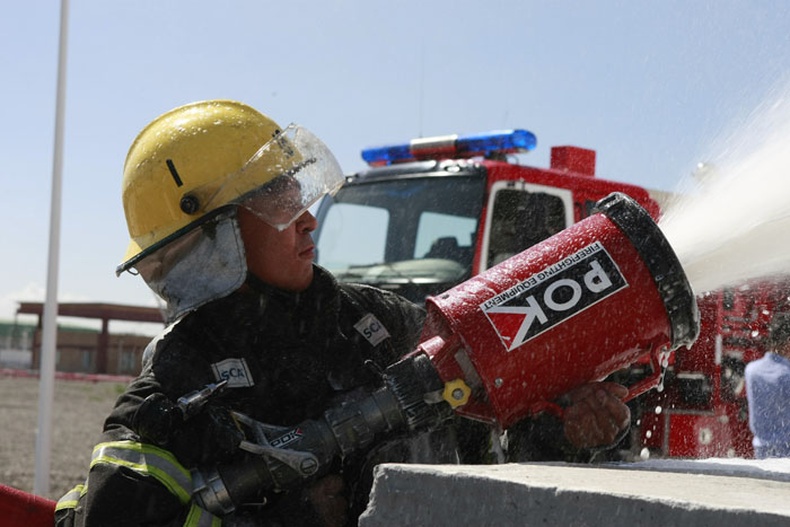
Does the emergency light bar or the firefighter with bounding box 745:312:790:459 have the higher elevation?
the emergency light bar

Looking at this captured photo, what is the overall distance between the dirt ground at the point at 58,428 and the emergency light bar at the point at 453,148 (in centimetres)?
356

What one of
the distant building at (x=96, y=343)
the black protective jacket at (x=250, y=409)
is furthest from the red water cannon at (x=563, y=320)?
the distant building at (x=96, y=343)

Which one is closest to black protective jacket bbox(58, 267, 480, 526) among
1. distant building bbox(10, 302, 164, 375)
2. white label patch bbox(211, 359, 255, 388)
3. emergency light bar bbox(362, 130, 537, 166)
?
white label patch bbox(211, 359, 255, 388)

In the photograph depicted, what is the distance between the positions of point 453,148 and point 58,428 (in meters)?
8.76

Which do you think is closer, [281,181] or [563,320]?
[563,320]

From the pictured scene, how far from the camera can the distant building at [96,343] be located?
77.8 ft

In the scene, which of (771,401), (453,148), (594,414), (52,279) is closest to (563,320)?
(594,414)

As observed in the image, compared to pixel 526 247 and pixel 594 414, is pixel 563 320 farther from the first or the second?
pixel 526 247

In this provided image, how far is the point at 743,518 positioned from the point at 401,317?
4.21 ft

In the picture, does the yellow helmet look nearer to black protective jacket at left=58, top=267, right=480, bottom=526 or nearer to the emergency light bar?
black protective jacket at left=58, top=267, right=480, bottom=526

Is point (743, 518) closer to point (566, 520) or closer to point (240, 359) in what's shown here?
point (566, 520)

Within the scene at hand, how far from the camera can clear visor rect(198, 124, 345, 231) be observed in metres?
2.19

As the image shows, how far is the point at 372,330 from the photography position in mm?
2281

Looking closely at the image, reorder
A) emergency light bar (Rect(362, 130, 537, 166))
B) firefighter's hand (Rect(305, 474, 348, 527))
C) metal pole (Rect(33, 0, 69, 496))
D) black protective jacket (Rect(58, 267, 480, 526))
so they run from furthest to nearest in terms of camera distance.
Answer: metal pole (Rect(33, 0, 69, 496)), emergency light bar (Rect(362, 130, 537, 166)), firefighter's hand (Rect(305, 474, 348, 527)), black protective jacket (Rect(58, 267, 480, 526))
